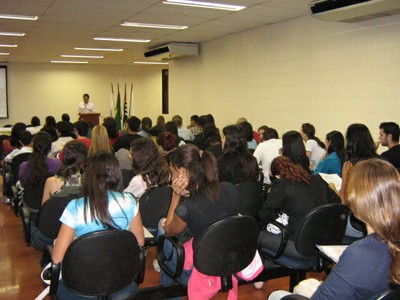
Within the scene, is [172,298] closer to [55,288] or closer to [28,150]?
[55,288]

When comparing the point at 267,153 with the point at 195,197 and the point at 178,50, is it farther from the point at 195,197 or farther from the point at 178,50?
the point at 178,50

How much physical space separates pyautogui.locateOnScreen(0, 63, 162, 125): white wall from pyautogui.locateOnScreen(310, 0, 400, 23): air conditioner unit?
35.1ft

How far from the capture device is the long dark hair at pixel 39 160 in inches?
138

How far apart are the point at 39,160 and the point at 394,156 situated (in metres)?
3.46

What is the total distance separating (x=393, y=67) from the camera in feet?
16.8

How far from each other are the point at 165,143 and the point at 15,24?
4.34 metres

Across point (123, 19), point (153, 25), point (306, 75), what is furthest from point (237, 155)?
point (153, 25)

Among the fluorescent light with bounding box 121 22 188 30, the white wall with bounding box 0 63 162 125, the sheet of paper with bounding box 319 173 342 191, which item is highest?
the fluorescent light with bounding box 121 22 188 30

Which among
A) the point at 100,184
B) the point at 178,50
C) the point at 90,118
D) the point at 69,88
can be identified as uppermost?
the point at 178,50

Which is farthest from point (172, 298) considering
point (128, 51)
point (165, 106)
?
point (165, 106)

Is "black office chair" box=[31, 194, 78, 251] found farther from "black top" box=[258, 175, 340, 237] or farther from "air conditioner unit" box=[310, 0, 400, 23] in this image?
"air conditioner unit" box=[310, 0, 400, 23]

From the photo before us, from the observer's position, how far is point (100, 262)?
6.42ft

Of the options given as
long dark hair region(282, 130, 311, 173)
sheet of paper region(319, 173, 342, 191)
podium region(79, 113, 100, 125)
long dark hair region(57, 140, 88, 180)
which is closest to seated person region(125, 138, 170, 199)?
long dark hair region(57, 140, 88, 180)

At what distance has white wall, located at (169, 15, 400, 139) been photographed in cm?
529
